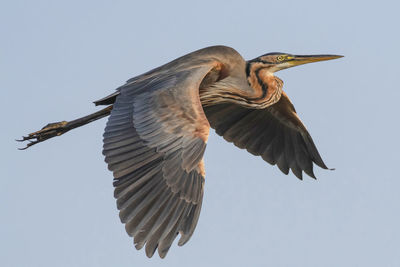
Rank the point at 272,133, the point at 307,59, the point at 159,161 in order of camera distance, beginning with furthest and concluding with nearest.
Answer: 1. the point at 272,133
2. the point at 307,59
3. the point at 159,161

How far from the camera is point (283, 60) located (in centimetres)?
988

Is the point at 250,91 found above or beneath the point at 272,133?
above

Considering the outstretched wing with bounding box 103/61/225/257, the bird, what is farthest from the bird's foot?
the outstretched wing with bounding box 103/61/225/257

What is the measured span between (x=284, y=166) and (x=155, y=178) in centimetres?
352

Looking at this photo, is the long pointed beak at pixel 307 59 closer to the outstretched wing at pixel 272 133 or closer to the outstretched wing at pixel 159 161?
the outstretched wing at pixel 272 133

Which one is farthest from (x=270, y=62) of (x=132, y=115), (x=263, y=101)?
(x=132, y=115)

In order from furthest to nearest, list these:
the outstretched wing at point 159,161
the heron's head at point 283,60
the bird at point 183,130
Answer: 1. the heron's head at point 283,60
2. the bird at point 183,130
3. the outstretched wing at point 159,161

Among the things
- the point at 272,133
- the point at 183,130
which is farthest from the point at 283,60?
the point at 183,130

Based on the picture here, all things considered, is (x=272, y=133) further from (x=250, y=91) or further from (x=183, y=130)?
(x=183, y=130)

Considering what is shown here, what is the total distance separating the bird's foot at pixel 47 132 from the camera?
990 centimetres

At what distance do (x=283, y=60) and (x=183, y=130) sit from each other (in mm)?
2576

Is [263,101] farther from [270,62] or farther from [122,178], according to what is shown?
[122,178]

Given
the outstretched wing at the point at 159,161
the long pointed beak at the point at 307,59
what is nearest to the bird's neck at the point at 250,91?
the long pointed beak at the point at 307,59

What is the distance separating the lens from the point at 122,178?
24.5 feet
